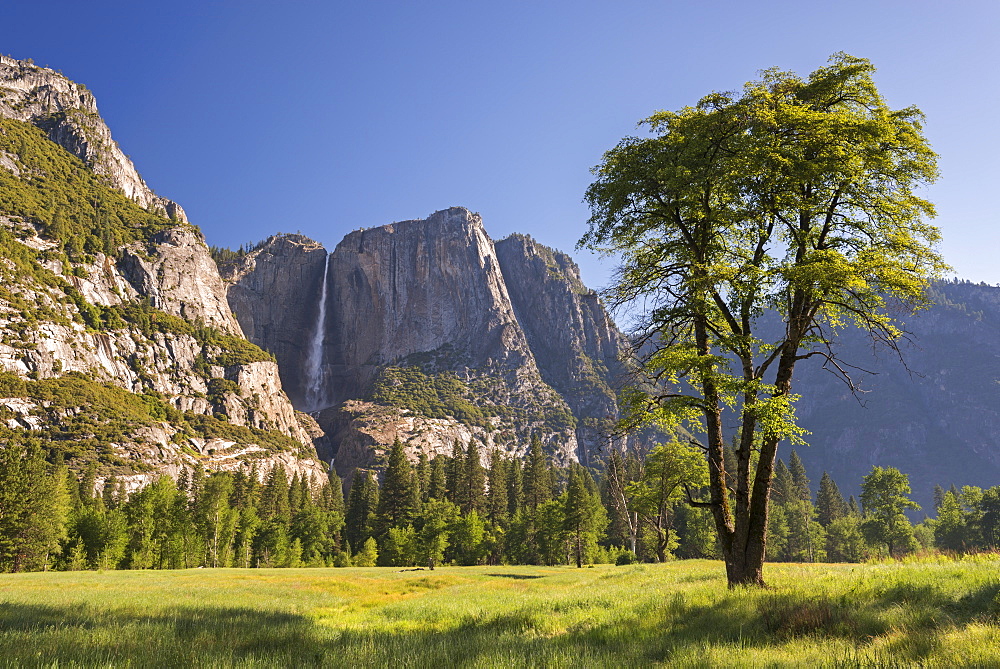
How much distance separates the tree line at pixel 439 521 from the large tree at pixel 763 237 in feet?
74.8

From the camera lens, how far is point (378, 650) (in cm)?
808

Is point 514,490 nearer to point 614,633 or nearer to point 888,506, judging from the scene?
point 888,506

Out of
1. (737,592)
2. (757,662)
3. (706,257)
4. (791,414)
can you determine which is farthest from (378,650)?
(706,257)

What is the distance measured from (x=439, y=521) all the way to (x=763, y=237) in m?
60.6

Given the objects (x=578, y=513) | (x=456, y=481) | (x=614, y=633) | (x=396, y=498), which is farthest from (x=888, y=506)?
(x=614, y=633)

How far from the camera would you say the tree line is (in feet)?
184

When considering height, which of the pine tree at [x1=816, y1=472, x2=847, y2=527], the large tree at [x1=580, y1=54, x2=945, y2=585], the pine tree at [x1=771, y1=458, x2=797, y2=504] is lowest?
the pine tree at [x1=816, y1=472, x2=847, y2=527]

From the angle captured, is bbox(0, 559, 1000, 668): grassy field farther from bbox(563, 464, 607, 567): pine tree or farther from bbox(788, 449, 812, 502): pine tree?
bbox(788, 449, 812, 502): pine tree

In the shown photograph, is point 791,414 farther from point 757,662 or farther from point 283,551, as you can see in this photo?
point 283,551

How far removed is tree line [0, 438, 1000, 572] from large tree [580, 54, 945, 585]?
74.8ft

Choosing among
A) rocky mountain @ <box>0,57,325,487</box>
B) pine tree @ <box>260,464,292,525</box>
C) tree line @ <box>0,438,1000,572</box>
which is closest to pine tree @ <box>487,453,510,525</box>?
tree line @ <box>0,438,1000,572</box>

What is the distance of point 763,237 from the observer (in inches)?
590

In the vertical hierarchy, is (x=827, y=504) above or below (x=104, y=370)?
below

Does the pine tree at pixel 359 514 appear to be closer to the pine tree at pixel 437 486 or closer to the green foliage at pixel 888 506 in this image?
the pine tree at pixel 437 486
